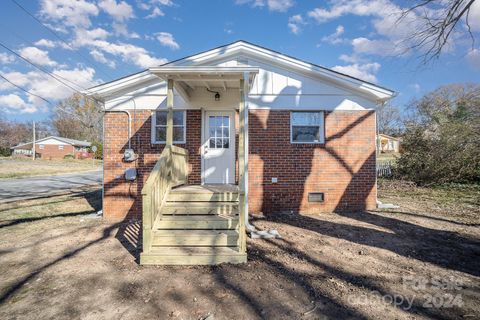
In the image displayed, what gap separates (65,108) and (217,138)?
51299 mm

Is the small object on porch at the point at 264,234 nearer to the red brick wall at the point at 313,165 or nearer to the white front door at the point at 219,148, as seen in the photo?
the red brick wall at the point at 313,165

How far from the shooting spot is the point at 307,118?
754 centimetres

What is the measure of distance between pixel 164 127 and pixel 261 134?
2643 mm

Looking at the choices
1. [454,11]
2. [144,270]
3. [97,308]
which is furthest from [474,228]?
[97,308]

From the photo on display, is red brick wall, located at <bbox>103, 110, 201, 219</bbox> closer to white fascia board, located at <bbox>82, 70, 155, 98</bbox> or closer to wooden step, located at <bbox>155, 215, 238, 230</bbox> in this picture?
white fascia board, located at <bbox>82, 70, 155, 98</bbox>

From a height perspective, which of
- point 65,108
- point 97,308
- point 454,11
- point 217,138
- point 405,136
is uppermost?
point 65,108

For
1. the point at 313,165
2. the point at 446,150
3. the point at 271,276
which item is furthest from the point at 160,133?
the point at 446,150

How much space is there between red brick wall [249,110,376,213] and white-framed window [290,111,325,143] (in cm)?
15

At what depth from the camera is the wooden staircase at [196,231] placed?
422 cm

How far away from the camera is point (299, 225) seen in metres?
6.32

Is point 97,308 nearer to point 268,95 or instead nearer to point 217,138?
point 217,138

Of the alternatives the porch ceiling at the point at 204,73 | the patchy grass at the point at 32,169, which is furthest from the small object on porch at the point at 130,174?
the patchy grass at the point at 32,169

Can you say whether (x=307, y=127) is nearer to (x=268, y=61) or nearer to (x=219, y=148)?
(x=268, y=61)

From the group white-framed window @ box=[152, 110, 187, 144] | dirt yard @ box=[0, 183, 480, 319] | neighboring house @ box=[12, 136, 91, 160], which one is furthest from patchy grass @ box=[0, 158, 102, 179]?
neighboring house @ box=[12, 136, 91, 160]
